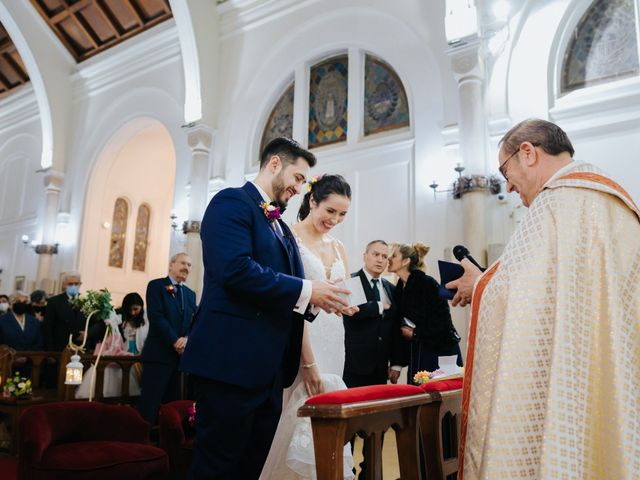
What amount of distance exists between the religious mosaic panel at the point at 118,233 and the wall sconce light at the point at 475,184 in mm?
9605

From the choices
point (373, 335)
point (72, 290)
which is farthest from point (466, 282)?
point (72, 290)

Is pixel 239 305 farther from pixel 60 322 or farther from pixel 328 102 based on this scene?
pixel 328 102

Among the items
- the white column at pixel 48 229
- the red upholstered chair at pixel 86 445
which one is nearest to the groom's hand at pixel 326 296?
the red upholstered chair at pixel 86 445

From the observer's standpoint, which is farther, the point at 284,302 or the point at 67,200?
the point at 67,200

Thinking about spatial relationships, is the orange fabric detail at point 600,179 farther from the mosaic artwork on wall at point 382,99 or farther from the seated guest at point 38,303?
the seated guest at point 38,303

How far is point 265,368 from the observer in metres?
1.98

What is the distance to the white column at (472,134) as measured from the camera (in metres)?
6.71

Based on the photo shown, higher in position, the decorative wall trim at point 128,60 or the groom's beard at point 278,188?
the decorative wall trim at point 128,60

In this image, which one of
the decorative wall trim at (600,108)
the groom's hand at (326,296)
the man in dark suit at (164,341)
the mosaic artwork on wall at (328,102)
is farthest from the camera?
the mosaic artwork on wall at (328,102)

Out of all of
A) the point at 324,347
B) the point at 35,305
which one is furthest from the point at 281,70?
the point at 324,347

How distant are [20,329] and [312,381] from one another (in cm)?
566

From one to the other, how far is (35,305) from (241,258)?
7.28 meters

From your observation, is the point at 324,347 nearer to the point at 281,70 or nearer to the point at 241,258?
the point at 241,258

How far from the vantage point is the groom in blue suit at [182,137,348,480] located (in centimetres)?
A: 192
